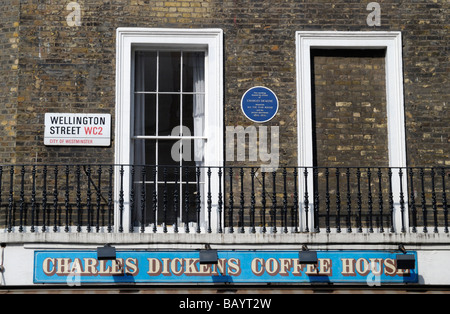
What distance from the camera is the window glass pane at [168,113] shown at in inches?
415

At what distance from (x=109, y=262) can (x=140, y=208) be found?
0.85m

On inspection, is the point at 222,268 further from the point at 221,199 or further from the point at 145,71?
the point at 145,71

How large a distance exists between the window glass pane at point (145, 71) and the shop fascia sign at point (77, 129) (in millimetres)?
682

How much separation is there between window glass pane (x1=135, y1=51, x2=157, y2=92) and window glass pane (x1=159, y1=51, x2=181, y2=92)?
9 cm

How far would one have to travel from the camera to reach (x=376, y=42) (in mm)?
10586

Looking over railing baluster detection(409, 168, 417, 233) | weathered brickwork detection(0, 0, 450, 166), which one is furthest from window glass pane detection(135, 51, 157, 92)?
railing baluster detection(409, 168, 417, 233)

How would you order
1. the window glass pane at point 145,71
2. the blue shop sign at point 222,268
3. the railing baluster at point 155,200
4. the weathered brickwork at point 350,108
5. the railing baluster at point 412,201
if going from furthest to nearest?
the window glass pane at point 145,71, the weathered brickwork at point 350,108, the railing baluster at point 412,201, the railing baluster at point 155,200, the blue shop sign at point 222,268

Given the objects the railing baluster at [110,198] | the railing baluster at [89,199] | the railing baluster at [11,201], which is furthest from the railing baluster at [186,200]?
the railing baluster at [11,201]

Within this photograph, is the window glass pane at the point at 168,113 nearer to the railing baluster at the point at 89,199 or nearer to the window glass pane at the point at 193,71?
the window glass pane at the point at 193,71

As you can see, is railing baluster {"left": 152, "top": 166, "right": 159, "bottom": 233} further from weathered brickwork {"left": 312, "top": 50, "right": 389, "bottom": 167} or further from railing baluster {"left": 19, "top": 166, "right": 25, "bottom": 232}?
weathered brickwork {"left": 312, "top": 50, "right": 389, "bottom": 167}

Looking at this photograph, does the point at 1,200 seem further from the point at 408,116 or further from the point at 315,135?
the point at 408,116

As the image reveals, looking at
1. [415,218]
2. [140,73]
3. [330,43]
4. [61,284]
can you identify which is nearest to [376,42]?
Result: [330,43]

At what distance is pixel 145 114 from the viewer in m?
10.6

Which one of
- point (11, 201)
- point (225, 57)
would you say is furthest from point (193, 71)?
point (11, 201)
